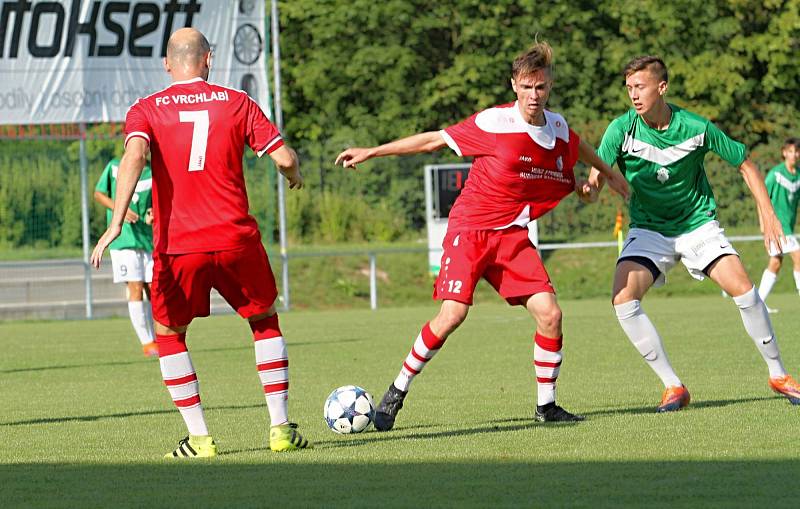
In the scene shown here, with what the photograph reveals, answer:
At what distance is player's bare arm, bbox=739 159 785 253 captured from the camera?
8.58 meters

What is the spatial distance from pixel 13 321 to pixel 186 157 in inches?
668

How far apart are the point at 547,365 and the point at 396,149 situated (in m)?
1.55

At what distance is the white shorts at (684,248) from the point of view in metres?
8.81

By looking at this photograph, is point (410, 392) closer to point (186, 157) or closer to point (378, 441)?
point (378, 441)

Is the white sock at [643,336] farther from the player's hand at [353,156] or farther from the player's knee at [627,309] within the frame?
the player's hand at [353,156]

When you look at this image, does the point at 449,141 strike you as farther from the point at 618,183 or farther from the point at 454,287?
the point at 618,183

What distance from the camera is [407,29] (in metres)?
35.2

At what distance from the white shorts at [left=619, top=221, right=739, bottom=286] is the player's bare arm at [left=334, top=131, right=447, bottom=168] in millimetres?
1587

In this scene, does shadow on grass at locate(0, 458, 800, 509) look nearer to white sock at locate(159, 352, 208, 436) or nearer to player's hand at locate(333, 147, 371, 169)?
white sock at locate(159, 352, 208, 436)

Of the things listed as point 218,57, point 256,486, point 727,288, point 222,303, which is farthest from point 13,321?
point 256,486

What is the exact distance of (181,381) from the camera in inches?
284

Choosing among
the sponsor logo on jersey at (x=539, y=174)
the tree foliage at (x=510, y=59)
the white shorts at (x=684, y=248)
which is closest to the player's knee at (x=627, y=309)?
the white shorts at (x=684, y=248)

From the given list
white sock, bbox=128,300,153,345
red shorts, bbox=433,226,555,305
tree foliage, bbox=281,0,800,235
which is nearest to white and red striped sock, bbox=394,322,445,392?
red shorts, bbox=433,226,555,305

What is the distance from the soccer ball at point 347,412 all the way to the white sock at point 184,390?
39.0 inches
